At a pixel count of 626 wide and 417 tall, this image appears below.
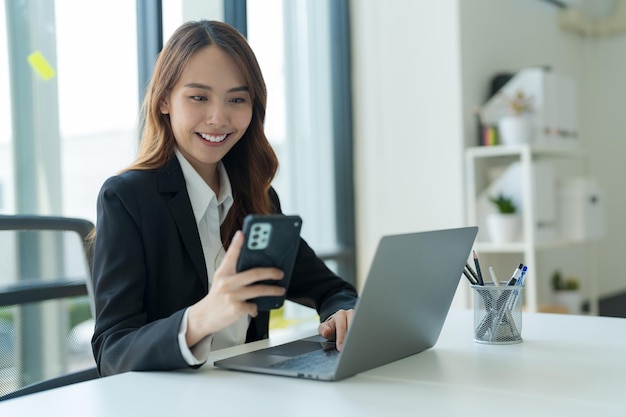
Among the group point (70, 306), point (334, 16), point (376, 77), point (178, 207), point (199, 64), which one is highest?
point (334, 16)

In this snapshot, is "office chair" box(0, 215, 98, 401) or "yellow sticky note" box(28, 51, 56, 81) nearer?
"office chair" box(0, 215, 98, 401)

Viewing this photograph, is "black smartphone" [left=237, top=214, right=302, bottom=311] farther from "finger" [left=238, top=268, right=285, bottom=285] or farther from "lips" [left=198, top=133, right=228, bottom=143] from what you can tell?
"lips" [left=198, top=133, right=228, bottom=143]

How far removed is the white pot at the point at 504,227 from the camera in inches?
132

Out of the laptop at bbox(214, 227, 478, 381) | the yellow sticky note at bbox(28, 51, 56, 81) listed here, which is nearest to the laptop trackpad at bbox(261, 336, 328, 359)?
the laptop at bbox(214, 227, 478, 381)

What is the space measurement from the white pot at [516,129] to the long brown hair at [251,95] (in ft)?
6.51

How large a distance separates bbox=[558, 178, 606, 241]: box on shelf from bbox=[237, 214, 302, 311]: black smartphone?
9.53 ft

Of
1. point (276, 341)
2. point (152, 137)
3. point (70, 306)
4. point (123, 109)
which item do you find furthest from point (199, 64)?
point (123, 109)

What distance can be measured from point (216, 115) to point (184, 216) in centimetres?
22

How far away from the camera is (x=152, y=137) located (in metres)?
1.55

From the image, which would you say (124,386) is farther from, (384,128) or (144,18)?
(384,128)

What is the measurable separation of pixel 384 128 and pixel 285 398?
2857 mm

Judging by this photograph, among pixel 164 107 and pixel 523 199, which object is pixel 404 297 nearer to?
pixel 164 107

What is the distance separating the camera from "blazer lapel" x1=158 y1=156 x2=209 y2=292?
139cm

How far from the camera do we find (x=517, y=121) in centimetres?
337
